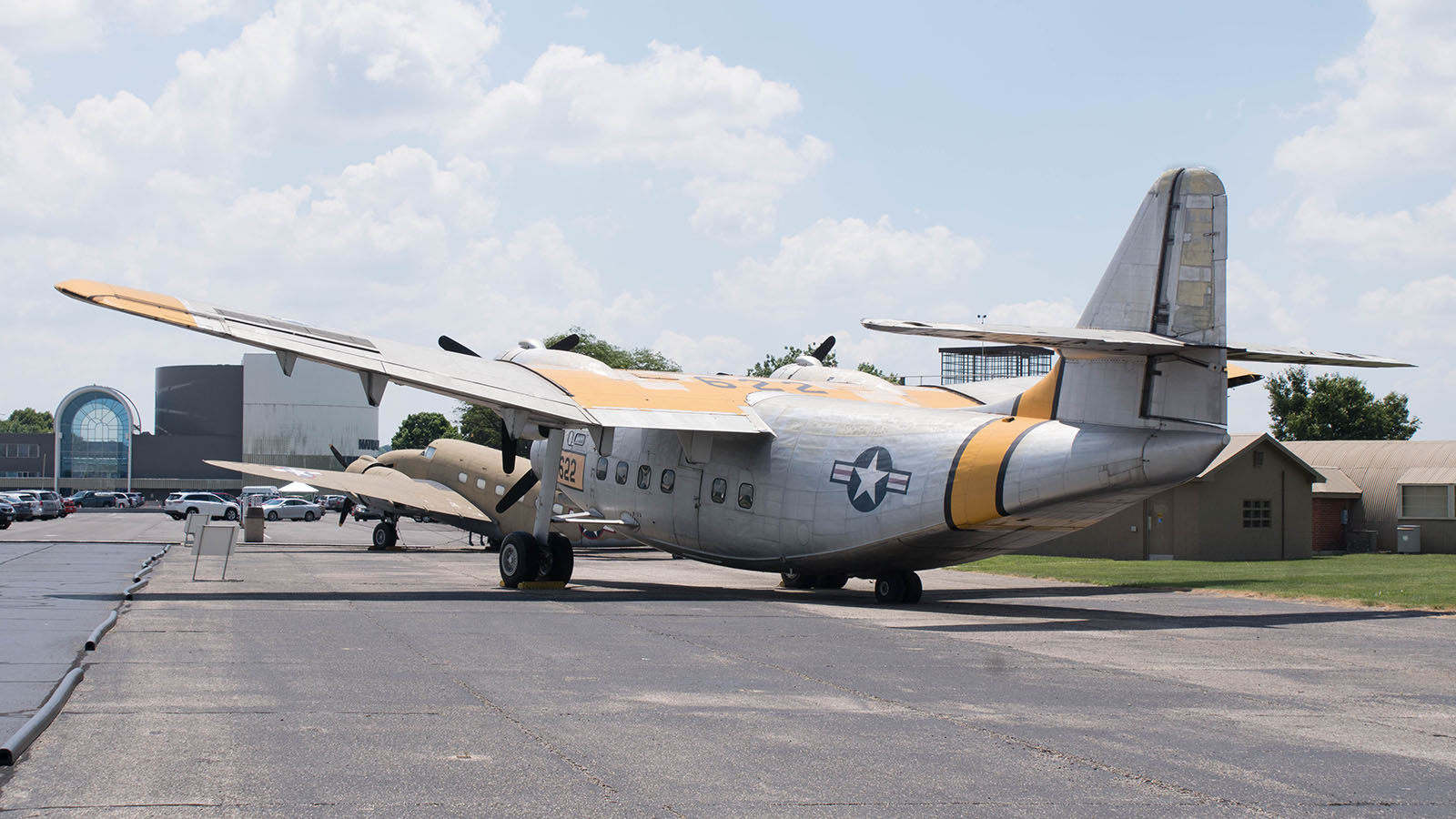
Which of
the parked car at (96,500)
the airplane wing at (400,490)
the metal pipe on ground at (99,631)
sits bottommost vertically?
the parked car at (96,500)

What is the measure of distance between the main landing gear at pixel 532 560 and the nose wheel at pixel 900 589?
624cm

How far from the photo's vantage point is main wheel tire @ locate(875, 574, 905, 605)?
22953mm

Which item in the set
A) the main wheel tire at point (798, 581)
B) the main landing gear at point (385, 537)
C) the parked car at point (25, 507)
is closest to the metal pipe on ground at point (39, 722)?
the main wheel tire at point (798, 581)

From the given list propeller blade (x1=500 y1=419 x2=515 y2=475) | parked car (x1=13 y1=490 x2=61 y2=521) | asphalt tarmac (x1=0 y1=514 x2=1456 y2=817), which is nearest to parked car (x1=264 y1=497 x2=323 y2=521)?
parked car (x1=13 y1=490 x2=61 y2=521)

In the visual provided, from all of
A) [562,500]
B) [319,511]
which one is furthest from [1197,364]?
[319,511]

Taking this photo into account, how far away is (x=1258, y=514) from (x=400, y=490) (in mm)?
31018

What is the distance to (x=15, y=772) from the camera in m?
7.61

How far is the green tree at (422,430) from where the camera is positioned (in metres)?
152

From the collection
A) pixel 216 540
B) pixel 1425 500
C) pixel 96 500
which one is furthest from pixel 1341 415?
pixel 96 500

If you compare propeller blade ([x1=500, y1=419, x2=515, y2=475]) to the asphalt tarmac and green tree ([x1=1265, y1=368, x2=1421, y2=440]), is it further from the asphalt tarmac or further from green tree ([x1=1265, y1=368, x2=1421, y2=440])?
green tree ([x1=1265, y1=368, x2=1421, y2=440])

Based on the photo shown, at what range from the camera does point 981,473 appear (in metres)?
19.8

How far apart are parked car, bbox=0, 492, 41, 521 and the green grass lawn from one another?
197 ft

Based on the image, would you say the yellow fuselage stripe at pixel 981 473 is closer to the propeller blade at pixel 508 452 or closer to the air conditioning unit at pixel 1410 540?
the propeller blade at pixel 508 452

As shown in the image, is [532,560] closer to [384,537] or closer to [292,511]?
[384,537]
